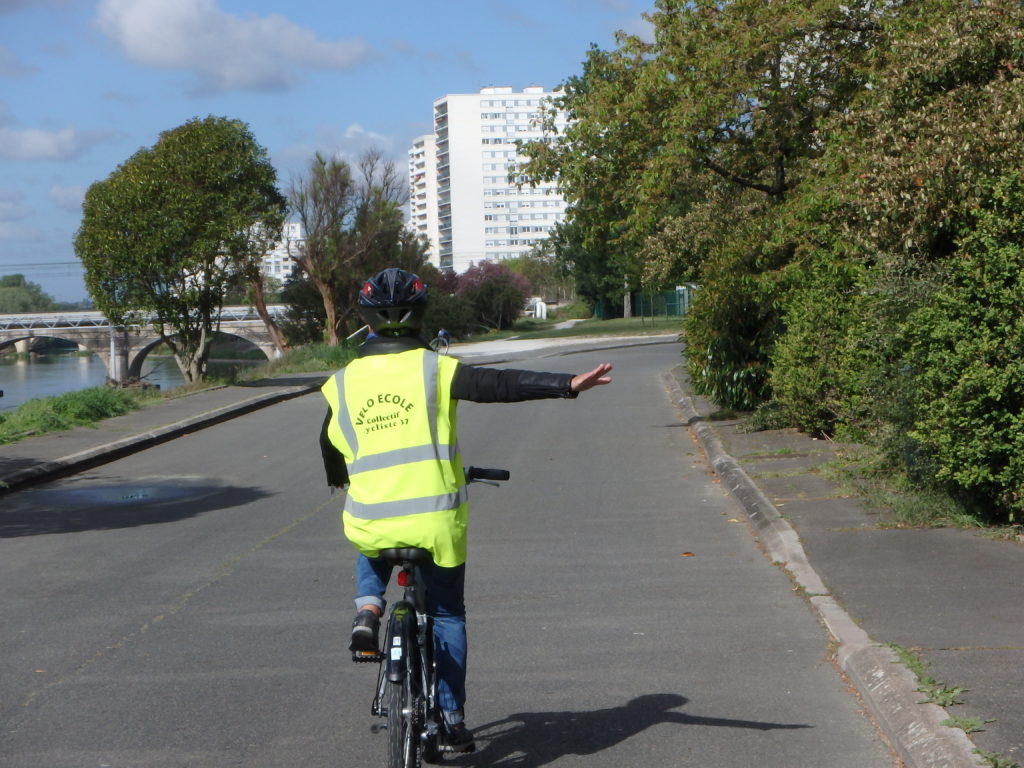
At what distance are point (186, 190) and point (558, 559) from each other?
19187mm

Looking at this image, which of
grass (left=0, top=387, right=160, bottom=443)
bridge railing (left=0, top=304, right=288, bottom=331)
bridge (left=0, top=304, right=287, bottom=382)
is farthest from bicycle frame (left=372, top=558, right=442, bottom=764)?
bridge railing (left=0, top=304, right=288, bottom=331)

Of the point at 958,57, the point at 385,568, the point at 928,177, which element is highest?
the point at 958,57

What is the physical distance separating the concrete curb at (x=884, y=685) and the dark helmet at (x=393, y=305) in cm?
241

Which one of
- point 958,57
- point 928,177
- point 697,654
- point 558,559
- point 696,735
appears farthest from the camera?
point 958,57

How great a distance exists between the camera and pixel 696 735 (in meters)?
4.96

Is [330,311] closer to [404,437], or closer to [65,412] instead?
[65,412]

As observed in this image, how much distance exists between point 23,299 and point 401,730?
429ft

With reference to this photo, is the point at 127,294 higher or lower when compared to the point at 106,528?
higher

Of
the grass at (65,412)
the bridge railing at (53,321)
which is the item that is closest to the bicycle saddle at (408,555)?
the grass at (65,412)

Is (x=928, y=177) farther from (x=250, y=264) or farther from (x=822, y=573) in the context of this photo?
(x=250, y=264)

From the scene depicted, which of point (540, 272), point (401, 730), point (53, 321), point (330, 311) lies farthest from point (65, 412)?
point (540, 272)

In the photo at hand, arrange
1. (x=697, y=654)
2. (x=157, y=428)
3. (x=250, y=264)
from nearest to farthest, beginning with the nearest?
(x=697, y=654) < (x=157, y=428) < (x=250, y=264)

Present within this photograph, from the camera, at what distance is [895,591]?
6.85 meters

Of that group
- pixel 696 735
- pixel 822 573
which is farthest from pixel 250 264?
pixel 696 735
